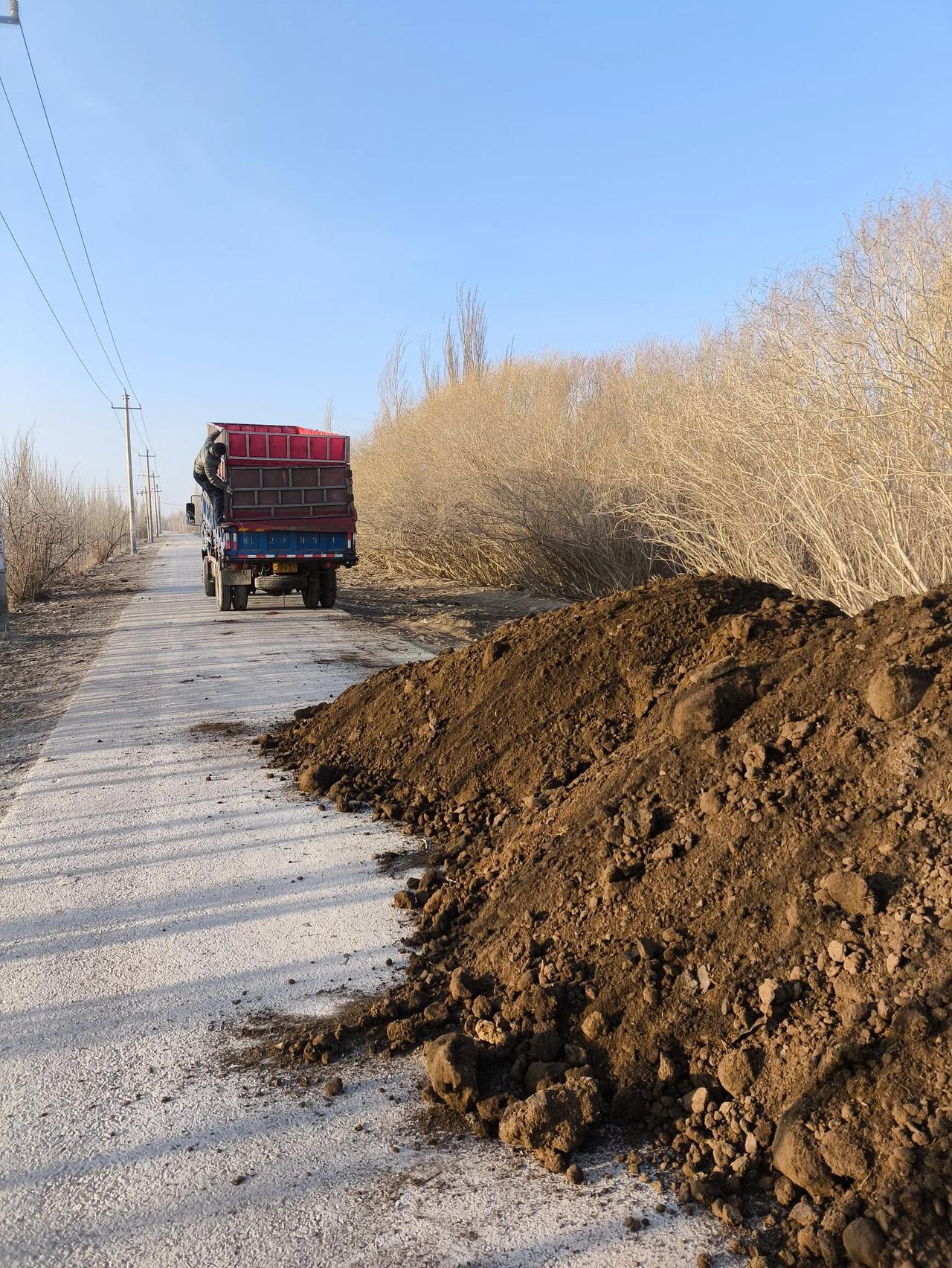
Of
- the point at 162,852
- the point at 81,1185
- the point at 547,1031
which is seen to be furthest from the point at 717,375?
the point at 81,1185

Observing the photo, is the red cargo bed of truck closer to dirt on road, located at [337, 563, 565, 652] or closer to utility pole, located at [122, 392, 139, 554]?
dirt on road, located at [337, 563, 565, 652]

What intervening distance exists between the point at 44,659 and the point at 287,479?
4873mm

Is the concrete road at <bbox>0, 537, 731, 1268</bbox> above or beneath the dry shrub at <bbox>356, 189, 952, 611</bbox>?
beneath

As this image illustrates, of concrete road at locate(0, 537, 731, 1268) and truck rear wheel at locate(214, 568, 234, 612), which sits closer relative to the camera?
concrete road at locate(0, 537, 731, 1268)

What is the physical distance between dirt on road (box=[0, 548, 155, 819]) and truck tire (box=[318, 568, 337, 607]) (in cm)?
332

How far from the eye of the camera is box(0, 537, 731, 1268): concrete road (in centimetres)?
215

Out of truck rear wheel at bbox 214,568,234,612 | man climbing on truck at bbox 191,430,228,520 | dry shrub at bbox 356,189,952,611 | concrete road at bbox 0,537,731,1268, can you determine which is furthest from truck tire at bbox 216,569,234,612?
concrete road at bbox 0,537,731,1268

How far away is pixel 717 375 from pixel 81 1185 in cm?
1120

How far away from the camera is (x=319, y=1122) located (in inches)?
100.0

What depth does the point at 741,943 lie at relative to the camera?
2.80m

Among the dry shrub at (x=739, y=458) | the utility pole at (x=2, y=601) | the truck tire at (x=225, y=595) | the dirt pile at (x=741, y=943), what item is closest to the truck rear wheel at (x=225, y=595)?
the truck tire at (x=225, y=595)

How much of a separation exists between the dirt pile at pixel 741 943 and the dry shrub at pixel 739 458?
9.58 feet

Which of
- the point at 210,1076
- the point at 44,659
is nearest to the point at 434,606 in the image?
the point at 44,659

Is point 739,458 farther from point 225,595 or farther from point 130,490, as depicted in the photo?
point 130,490
